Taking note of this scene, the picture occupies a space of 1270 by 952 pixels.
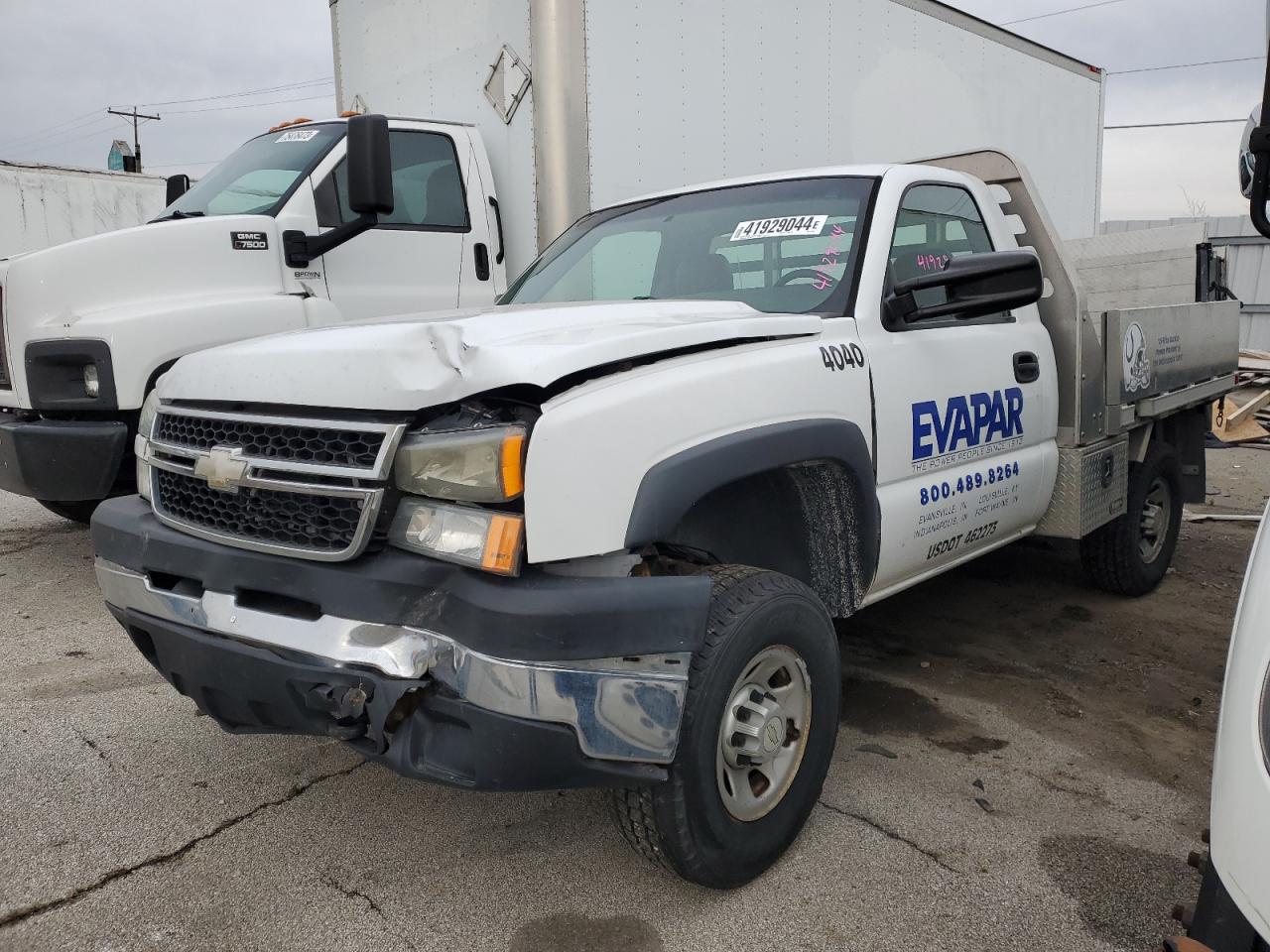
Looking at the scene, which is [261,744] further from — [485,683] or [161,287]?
[161,287]

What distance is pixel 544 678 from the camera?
192 cm

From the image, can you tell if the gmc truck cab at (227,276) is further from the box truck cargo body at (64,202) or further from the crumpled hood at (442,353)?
the box truck cargo body at (64,202)

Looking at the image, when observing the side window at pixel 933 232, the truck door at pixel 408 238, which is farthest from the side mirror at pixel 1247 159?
the truck door at pixel 408 238

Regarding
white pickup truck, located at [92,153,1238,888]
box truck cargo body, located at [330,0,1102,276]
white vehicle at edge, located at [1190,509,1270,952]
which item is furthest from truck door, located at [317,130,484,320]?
white vehicle at edge, located at [1190,509,1270,952]

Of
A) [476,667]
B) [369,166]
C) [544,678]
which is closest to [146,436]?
[476,667]

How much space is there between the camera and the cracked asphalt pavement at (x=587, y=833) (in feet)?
7.42

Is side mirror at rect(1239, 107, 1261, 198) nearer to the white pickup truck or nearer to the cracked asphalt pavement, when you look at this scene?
the white pickup truck

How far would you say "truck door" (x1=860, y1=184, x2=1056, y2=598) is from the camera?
3.00m

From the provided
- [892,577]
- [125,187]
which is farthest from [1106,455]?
[125,187]

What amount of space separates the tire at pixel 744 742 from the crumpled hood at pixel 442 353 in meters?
0.61

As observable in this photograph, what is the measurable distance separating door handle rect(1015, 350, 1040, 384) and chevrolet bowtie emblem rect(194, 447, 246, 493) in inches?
107

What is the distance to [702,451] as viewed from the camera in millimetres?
2246

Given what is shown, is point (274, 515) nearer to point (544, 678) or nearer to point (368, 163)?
point (544, 678)

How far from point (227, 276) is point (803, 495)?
3.24 meters
